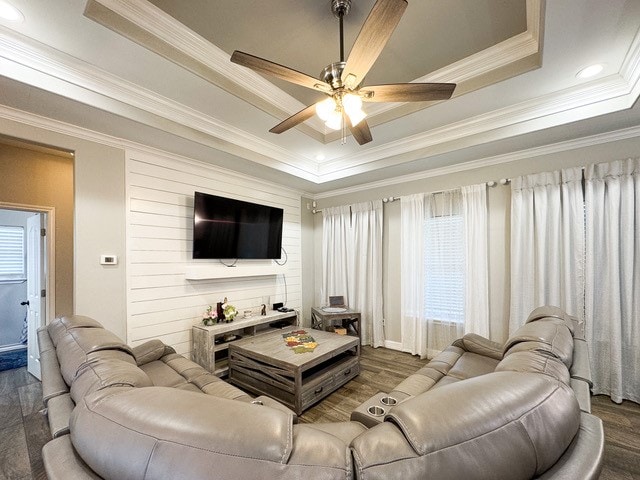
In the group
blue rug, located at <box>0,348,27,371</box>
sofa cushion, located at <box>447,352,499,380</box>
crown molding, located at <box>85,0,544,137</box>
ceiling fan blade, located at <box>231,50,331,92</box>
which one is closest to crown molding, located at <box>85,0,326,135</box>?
crown molding, located at <box>85,0,544,137</box>

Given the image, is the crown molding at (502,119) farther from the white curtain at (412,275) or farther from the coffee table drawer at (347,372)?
the coffee table drawer at (347,372)

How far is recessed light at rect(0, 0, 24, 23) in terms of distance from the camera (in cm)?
154

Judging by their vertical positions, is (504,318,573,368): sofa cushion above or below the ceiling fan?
below

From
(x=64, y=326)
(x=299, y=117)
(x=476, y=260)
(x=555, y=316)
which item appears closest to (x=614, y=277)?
(x=476, y=260)

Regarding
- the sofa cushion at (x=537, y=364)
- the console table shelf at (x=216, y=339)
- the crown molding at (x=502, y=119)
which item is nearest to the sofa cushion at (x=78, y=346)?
the console table shelf at (x=216, y=339)

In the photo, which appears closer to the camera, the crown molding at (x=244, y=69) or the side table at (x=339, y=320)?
the crown molding at (x=244, y=69)

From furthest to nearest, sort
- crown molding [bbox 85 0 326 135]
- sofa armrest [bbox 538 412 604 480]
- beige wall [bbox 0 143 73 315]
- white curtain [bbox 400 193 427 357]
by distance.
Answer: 1. white curtain [bbox 400 193 427 357]
2. beige wall [bbox 0 143 73 315]
3. crown molding [bbox 85 0 326 135]
4. sofa armrest [bbox 538 412 604 480]

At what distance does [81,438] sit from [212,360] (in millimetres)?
2375

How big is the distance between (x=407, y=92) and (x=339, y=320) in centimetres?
332

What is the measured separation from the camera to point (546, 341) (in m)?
1.30

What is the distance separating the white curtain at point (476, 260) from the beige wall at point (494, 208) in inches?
3.7

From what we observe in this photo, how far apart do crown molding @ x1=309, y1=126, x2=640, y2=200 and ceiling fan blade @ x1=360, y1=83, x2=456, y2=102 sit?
6.46 feet

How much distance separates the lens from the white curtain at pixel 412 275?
3680 mm

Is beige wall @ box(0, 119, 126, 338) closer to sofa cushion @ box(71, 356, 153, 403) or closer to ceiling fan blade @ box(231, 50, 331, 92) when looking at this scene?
sofa cushion @ box(71, 356, 153, 403)
